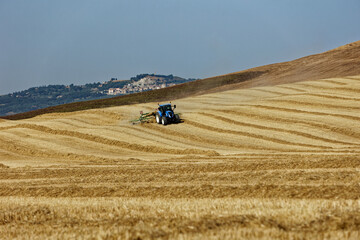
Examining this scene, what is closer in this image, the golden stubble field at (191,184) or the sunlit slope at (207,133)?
the golden stubble field at (191,184)

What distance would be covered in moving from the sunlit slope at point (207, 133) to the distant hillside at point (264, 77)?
23.6 meters

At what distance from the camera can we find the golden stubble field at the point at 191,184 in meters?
8.02

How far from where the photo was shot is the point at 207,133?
118 ft

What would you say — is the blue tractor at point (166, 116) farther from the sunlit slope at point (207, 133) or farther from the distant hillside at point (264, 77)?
the distant hillside at point (264, 77)

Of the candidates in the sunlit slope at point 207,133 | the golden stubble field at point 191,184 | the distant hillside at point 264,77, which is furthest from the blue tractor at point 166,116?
the distant hillside at point 264,77

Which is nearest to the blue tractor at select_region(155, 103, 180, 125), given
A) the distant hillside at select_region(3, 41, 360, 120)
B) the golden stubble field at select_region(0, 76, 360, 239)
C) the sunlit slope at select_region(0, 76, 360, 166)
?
the sunlit slope at select_region(0, 76, 360, 166)

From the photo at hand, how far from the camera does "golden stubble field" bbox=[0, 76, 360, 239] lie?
26.3ft

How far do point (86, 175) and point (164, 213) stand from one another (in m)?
9.79

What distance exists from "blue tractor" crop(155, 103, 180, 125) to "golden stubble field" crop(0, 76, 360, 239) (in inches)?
52.7

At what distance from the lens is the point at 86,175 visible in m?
18.8

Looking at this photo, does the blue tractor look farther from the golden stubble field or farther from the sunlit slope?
the golden stubble field

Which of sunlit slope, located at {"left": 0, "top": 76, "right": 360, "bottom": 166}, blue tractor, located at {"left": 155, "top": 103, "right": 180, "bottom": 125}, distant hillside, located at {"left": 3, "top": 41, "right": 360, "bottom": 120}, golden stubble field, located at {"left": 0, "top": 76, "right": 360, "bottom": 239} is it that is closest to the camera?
golden stubble field, located at {"left": 0, "top": 76, "right": 360, "bottom": 239}

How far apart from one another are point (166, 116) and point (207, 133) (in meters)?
5.75

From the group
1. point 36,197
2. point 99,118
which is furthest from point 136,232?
point 99,118
